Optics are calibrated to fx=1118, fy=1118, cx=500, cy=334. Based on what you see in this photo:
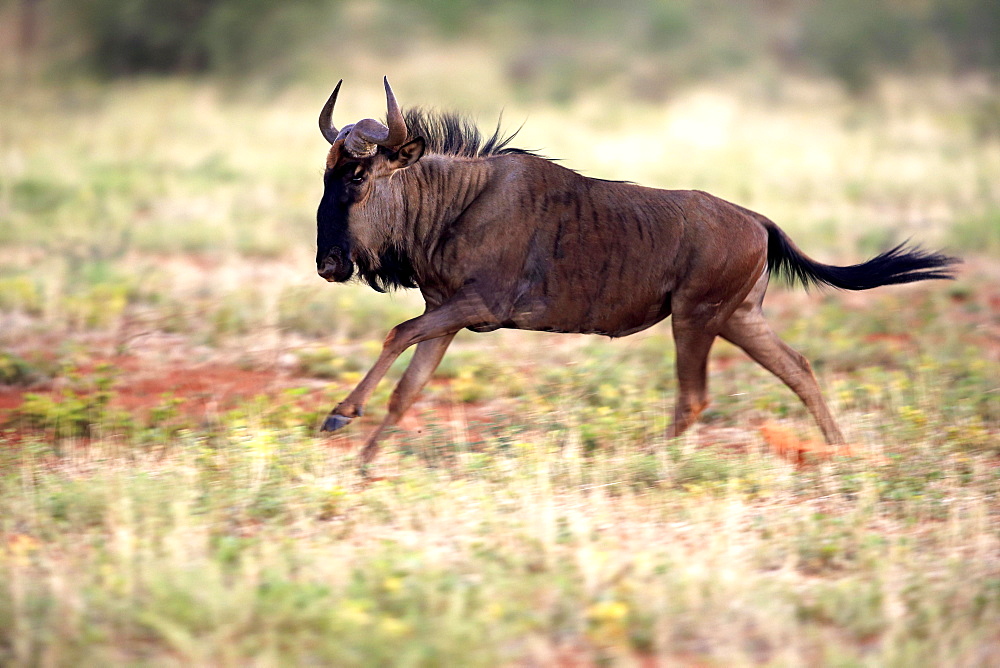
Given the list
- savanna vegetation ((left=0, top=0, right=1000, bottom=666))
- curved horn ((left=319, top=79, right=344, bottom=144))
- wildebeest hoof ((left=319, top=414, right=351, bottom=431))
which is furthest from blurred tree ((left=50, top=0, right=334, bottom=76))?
wildebeest hoof ((left=319, top=414, right=351, bottom=431))

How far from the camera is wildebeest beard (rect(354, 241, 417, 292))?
230 inches

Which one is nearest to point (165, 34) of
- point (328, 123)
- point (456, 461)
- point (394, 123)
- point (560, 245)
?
point (328, 123)

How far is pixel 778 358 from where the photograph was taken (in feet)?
20.7

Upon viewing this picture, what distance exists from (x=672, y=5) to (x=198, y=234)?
28.1 metres

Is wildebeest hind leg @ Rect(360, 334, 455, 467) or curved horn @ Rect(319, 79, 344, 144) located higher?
curved horn @ Rect(319, 79, 344, 144)

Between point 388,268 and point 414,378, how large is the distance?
0.60m

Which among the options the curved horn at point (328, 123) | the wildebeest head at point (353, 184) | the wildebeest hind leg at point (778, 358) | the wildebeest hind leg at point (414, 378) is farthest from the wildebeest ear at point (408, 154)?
the wildebeest hind leg at point (778, 358)

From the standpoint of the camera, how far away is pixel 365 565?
4.38 m

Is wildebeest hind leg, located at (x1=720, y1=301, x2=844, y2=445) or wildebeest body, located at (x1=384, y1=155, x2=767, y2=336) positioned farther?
wildebeest hind leg, located at (x1=720, y1=301, x2=844, y2=445)

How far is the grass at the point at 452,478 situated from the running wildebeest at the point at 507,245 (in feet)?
2.18

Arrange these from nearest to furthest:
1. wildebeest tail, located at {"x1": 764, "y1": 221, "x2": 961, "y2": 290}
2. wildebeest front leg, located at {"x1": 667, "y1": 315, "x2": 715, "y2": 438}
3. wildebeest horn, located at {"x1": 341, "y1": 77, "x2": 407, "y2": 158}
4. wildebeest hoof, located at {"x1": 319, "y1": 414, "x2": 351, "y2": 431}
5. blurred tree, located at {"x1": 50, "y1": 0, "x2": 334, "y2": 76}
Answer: wildebeest horn, located at {"x1": 341, "y1": 77, "x2": 407, "y2": 158}, wildebeest hoof, located at {"x1": 319, "y1": 414, "x2": 351, "y2": 431}, wildebeest front leg, located at {"x1": 667, "y1": 315, "x2": 715, "y2": 438}, wildebeest tail, located at {"x1": 764, "y1": 221, "x2": 961, "y2": 290}, blurred tree, located at {"x1": 50, "y1": 0, "x2": 334, "y2": 76}

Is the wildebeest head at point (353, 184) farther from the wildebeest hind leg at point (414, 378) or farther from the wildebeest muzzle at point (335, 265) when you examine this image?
the wildebeest hind leg at point (414, 378)

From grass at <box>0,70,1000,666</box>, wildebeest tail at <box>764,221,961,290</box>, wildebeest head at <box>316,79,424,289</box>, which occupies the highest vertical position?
wildebeest head at <box>316,79,424,289</box>

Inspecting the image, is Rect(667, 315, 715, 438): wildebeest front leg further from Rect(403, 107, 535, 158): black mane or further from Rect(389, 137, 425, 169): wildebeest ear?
Rect(389, 137, 425, 169): wildebeest ear
